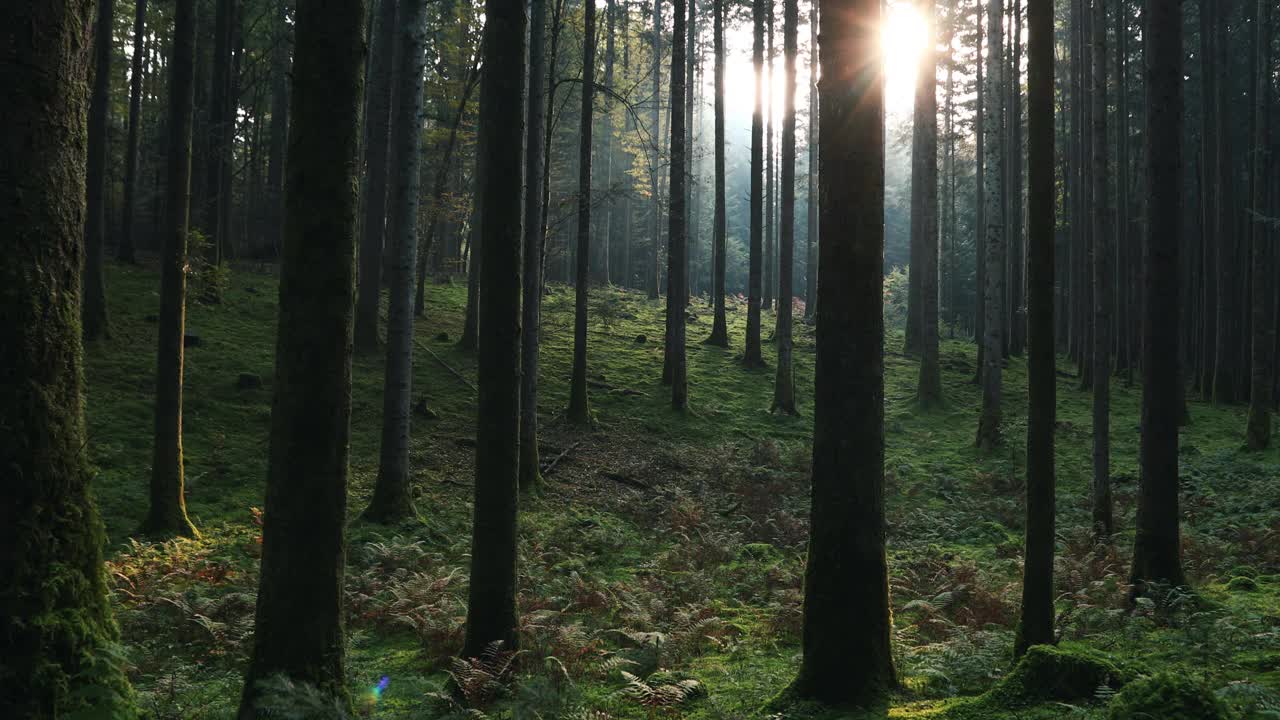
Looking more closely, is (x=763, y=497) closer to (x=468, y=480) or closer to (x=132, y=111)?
(x=468, y=480)

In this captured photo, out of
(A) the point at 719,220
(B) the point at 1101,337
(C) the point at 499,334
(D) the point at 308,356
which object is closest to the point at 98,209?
(C) the point at 499,334

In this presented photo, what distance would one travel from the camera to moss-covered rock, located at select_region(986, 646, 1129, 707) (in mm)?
4285

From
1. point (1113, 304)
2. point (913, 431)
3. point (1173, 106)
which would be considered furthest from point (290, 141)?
point (1113, 304)

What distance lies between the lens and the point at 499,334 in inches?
229

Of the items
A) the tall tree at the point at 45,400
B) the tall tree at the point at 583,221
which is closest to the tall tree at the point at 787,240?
the tall tree at the point at 583,221

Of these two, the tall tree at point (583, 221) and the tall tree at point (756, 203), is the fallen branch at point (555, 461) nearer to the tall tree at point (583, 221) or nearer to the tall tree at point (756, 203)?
the tall tree at point (583, 221)

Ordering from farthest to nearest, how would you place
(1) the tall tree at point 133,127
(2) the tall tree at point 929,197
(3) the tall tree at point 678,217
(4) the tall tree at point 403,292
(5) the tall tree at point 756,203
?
(5) the tall tree at point 756,203 < (2) the tall tree at point 929,197 < (3) the tall tree at point 678,217 < (1) the tall tree at point 133,127 < (4) the tall tree at point 403,292

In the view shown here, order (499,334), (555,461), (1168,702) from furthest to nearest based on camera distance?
1. (555,461)
2. (499,334)
3. (1168,702)

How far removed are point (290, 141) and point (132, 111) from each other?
19557 mm

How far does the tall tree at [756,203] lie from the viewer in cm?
2267

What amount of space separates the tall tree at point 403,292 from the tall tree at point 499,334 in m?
5.93

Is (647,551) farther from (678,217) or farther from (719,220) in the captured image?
(719,220)

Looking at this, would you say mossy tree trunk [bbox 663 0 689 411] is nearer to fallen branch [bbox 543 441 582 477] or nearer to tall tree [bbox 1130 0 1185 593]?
fallen branch [bbox 543 441 582 477]

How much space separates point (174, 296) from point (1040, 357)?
9.78 meters
